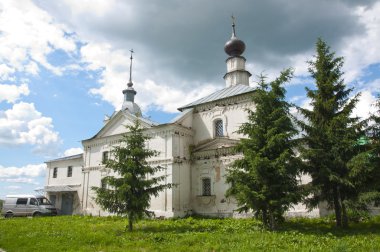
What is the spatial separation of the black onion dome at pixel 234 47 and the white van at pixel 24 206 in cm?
1924

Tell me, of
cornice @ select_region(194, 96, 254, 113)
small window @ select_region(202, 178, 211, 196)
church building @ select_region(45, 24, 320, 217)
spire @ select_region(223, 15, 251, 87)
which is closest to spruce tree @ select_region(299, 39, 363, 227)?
church building @ select_region(45, 24, 320, 217)

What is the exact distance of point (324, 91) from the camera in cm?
1556

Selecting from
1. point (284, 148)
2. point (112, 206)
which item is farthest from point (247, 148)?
point (112, 206)

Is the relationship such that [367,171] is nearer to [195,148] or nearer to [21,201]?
[195,148]

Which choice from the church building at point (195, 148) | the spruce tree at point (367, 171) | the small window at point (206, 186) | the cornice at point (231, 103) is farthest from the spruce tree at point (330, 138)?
the small window at point (206, 186)

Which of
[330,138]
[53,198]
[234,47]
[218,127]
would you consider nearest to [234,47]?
[234,47]

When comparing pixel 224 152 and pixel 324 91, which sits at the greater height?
pixel 324 91

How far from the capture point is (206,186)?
2270cm

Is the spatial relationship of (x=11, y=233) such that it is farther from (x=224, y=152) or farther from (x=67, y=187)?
(x=67, y=187)

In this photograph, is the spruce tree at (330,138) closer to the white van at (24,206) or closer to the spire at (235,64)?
the spire at (235,64)

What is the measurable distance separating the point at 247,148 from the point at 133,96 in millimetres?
22709

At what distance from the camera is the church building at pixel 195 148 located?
2175cm

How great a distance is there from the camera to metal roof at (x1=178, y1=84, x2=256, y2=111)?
78.8 feet

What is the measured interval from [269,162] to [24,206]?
20074 millimetres
